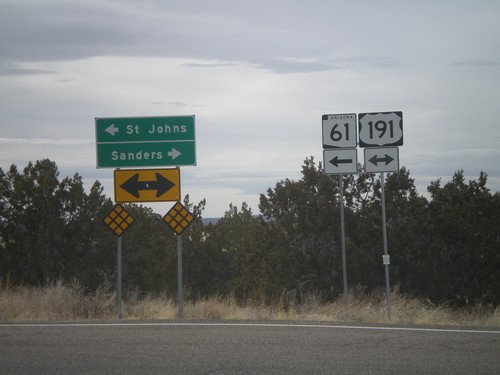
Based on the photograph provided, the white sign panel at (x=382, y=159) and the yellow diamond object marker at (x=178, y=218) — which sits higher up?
the white sign panel at (x=382, y=159)

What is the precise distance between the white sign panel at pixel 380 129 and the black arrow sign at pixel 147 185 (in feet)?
13.7

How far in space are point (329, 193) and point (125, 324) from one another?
2550cm

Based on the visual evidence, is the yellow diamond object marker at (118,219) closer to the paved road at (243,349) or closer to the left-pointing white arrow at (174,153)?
the left-pointing white arrow at (174,153)

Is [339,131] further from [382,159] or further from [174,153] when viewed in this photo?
[174,153]

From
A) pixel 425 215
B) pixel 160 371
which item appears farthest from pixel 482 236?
pixel 160 371

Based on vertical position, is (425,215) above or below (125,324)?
above

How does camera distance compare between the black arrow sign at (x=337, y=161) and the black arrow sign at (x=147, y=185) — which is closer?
the black arrow sign at (x=337, y=161)

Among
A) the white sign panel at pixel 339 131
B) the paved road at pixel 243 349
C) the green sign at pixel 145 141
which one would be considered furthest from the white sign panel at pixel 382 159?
the green sign at pixel 145 141

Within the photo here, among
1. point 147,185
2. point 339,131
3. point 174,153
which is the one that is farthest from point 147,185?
point 339,131

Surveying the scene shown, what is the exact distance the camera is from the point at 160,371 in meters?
7.64

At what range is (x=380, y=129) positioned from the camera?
1272 cm

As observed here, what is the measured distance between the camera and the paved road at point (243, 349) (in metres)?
7.74

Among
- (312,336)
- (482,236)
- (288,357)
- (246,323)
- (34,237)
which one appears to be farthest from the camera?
(34,237)

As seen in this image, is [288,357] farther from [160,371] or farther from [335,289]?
[335,289]
